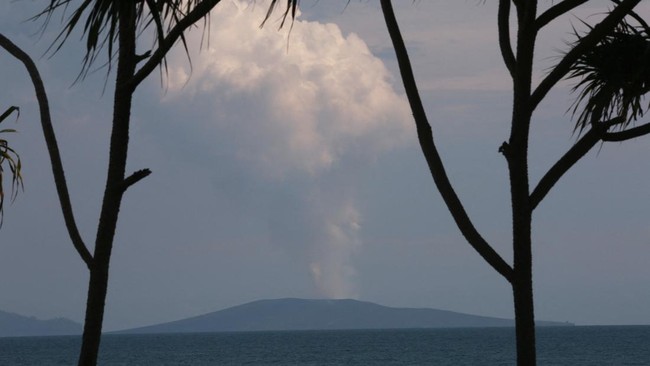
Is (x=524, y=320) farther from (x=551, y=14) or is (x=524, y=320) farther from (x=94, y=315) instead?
(x=94, y=315)

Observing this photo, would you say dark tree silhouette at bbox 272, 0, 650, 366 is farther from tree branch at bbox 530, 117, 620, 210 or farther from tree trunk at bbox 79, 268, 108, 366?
tree trunk at bbox 79, 268, 108, 366

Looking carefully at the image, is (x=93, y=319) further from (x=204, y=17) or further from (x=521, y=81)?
(x=521, y=81)

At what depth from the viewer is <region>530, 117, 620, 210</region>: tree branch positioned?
853 cm

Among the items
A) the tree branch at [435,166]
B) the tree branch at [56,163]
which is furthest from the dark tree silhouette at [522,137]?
the tree branch at [56,163]

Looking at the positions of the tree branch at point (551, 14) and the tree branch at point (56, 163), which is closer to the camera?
the tree branch at point (56, 163)

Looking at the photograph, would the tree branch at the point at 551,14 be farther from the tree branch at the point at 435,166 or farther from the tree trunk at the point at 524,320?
the tree trunk at the point at 524,320

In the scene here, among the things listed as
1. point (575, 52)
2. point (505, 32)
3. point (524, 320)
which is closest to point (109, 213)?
point (524, 320)

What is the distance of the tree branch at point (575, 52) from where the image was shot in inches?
339

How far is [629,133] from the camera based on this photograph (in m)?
9.27

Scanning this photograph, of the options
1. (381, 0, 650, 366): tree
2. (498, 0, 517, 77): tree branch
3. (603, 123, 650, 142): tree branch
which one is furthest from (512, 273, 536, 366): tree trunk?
(498, 0, 517, 77): tree branch

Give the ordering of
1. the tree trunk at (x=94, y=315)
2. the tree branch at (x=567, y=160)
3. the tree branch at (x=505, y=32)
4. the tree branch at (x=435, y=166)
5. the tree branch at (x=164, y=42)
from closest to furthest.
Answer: the tree trunk at (x=94, y=315) → the tree branch at (x=164, y=42) → the tree branch at (x=435, y=166) → the tree branch at (x=567, y=160) → the tree branch at (x=505, y=32)

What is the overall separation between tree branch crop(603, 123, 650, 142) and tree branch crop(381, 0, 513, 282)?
166cm

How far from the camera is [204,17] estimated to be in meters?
7.95

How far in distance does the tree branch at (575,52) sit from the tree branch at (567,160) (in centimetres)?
56
